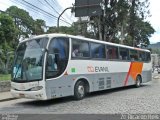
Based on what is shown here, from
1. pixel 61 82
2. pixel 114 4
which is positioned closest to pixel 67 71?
pixel 61 82

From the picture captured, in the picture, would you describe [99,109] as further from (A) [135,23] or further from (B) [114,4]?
(A) [135,23]

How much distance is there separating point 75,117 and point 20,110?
315cm

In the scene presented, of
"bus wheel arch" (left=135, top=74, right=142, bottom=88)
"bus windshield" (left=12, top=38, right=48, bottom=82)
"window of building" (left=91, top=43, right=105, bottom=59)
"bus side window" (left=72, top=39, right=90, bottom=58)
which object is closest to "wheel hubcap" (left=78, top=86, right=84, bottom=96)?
"bus side window" (left=72, top=39, right=90, bottom=58)

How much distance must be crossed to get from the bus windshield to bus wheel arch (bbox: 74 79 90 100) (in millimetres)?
2612

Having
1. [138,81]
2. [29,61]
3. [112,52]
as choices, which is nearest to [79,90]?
[29,61]

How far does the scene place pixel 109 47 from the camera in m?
19.5

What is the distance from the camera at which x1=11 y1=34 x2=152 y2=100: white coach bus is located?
1409 centimetres

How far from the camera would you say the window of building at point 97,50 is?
17.7 meters

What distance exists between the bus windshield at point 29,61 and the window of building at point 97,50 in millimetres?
3731

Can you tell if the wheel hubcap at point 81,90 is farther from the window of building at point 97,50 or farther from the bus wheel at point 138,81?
the bus wheel at point 138,81

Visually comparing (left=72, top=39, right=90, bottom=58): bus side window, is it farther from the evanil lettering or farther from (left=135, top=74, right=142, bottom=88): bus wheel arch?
(left=135, top=74, right=142, bottom=88): bus wheel arch

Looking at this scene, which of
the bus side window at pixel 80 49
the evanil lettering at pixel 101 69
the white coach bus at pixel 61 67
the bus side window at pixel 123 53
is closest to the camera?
the white coach bus at pixel 61 67

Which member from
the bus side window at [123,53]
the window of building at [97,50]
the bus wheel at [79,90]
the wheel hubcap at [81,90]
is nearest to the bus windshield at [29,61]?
the bus wheel at [79,90]

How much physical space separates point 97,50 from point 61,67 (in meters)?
3.69
